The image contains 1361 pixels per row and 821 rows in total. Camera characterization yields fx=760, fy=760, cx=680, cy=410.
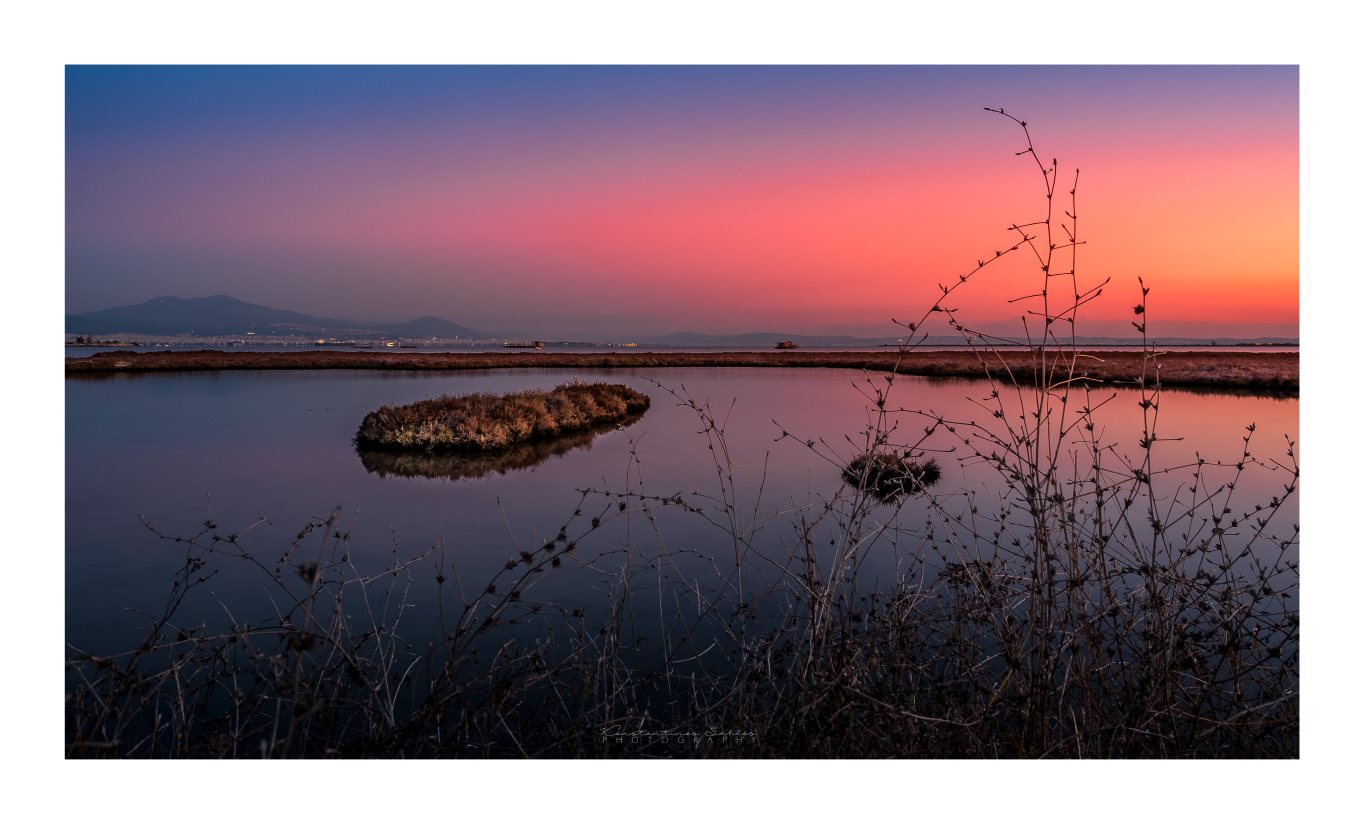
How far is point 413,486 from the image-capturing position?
37.5ft

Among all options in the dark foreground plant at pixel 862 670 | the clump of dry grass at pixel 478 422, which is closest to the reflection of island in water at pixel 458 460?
the clump of dry grass at pixel 478 422

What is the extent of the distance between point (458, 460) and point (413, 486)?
257 cm

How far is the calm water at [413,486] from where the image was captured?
6.92m

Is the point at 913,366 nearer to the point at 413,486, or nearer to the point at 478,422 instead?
the point at 478,422

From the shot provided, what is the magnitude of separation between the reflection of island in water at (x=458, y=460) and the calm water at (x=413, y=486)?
0.10 meters

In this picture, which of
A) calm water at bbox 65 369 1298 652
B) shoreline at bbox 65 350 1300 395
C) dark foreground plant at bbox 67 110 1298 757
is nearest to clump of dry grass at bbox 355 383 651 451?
calm water at bbox 65 369 1298 652

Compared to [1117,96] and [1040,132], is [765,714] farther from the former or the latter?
[1117,96]

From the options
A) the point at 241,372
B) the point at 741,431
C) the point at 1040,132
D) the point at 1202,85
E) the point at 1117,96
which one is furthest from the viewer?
the point at 241,372
